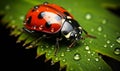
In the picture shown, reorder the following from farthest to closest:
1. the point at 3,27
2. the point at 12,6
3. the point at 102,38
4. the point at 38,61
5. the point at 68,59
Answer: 1. the point at 12,6
2. the point at 3,27
3. the point at 38,61
4. the point at 102,38
5. the point at 68,59

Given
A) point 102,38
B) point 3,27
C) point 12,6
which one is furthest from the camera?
point 12,6

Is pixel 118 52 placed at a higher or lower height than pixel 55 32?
lower

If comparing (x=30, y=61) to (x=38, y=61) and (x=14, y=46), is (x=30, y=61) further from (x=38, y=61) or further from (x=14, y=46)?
(x=14, y=46)

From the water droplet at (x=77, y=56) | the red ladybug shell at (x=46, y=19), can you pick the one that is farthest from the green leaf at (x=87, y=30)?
the red ladybug shell at (x=46, y=19)

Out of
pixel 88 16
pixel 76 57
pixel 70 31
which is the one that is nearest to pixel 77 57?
pixel 76 57

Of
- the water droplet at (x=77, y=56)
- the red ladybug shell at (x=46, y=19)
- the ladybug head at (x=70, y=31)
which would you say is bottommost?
the water droplet at (x=77, y=56)

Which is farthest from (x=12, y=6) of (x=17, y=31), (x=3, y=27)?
(x=17, y=31)

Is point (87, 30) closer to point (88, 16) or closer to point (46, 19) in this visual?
point (88, 16)

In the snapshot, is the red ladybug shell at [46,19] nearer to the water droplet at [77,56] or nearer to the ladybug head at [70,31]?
the ladybug head at [70,31]
